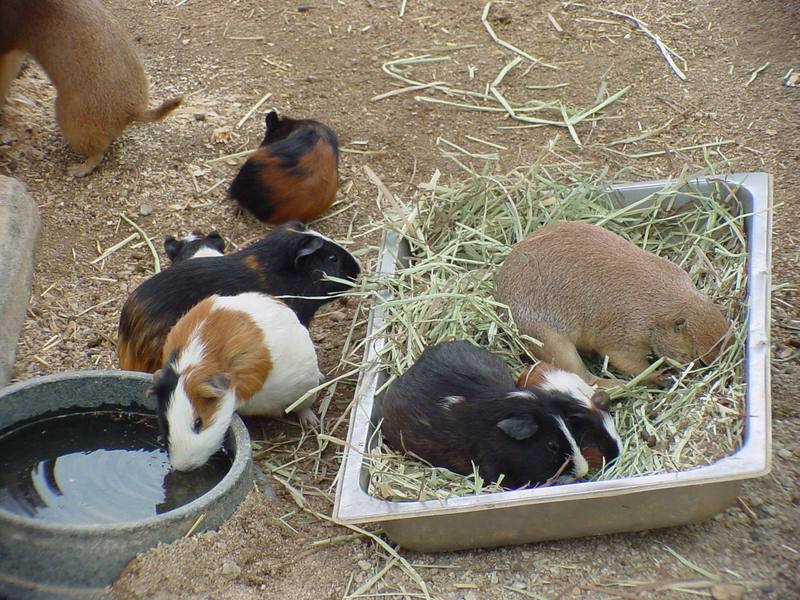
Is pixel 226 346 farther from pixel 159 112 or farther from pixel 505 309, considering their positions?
pixel 159 112

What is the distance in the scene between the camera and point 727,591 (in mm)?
3123

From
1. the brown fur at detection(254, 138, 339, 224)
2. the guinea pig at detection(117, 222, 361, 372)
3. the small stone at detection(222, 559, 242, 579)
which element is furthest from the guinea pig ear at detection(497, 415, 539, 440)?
the brown fur at detection(254, 138, 339, 224)

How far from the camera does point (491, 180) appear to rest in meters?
4.93

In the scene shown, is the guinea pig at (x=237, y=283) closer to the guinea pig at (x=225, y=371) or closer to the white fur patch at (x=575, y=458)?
the guinea pig at (x=225, y=371)

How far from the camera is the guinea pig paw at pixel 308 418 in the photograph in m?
4.23

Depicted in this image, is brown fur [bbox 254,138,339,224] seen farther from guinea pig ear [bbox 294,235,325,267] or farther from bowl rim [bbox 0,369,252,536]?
bowl rim [bbox 0,369,252,536]

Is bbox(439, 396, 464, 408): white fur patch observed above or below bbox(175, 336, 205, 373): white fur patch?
below

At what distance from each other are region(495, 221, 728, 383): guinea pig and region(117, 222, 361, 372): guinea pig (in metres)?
0.93

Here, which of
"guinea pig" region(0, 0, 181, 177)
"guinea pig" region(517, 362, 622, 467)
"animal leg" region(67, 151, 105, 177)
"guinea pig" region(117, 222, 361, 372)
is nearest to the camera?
"guinea pig" region(517, 362, 622, 467)

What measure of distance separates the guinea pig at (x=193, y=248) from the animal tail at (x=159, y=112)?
1266 millimetres

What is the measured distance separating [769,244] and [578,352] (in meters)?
0.95

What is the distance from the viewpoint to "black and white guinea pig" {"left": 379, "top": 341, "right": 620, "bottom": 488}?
3.52 metres

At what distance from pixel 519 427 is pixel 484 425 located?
0.16 meters

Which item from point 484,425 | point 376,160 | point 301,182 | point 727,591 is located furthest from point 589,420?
point 376,160
